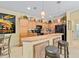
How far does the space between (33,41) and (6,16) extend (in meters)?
5.18

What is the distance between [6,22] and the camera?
27.0ft

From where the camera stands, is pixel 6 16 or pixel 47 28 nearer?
pixel 6 16

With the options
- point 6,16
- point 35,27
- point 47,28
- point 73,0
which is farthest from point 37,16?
point 73,0

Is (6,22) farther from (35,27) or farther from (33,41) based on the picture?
(33,41)

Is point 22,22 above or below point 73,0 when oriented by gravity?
below

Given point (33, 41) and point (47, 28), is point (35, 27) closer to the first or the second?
point (47, 28)

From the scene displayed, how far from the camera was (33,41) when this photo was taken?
354 cm

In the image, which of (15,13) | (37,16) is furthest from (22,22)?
(37,16)

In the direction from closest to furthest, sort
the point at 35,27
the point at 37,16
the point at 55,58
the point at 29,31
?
the point at 55,58
the point at 29,31
the point at 35,27
the point at 37,16

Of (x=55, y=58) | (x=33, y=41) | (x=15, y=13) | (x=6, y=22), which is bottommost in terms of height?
(x=55, y=58)

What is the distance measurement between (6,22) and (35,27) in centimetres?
363

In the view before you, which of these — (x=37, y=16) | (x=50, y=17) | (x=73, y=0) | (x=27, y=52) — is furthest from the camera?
(x=50, y=17)

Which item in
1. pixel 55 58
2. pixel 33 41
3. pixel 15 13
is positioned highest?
pixel 15 13

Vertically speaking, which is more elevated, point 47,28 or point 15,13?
point 15,13
